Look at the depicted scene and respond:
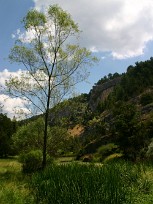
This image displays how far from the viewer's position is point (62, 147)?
31.1m

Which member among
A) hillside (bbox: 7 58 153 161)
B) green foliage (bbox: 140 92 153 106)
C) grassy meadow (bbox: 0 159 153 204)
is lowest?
grassy meadow (bbox: 0 159 153 204)

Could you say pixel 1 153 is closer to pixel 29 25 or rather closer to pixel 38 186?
pixel 29 25

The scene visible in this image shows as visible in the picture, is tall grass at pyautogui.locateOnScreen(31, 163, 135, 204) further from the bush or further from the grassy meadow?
the bush

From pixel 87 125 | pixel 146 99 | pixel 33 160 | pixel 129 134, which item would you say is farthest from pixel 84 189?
pixel 146 99

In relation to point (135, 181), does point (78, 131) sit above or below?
above

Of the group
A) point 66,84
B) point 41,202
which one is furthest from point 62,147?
point 41,202

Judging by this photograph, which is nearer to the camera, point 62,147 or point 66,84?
point 66,84

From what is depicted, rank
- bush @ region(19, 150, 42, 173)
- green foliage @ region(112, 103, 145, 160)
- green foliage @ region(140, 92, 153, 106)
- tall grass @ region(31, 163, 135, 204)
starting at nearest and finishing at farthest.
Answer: tall grass @ region(31, 163, 135, 204) < bush @ region(19, 150, 42, 173) < green foliage @ region(112, 103, 145, 160) < green foliage @ region(140, 92, 153, 106)

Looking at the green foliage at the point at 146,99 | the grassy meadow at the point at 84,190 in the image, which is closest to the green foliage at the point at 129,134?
the grassy meadow at the point at 84,190

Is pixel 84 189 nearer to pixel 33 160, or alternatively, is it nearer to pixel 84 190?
pixel 84 190

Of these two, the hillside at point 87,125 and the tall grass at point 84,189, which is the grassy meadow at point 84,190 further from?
the hillside at point 87,125

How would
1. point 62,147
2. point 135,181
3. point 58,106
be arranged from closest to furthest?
point 135,181 → point 58,106 → point 62,147

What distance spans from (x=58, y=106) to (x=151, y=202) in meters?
17.3

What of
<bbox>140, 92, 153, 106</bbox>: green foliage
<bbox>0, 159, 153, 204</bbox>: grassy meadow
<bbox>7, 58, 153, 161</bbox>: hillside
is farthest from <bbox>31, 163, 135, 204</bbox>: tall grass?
<bbox>140, 92, 153, 106</bbox>: green foliage
